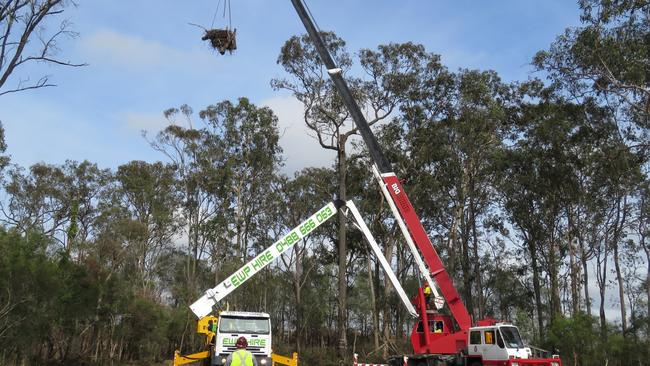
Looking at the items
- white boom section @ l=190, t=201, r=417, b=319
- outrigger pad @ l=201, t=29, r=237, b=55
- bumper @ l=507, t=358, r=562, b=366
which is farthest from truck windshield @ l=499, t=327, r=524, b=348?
outrigger pad @ l=201, t=29, r=237, b=55

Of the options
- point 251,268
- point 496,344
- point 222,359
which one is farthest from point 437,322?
point 222,359

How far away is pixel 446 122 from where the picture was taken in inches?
1380

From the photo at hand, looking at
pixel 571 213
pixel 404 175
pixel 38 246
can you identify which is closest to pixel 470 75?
pixel 404 175

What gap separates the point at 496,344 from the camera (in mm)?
17250

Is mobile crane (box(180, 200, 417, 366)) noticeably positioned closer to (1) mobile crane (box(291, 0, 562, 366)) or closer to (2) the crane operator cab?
(1) mobile crane (box(291, 0, 562, 366))

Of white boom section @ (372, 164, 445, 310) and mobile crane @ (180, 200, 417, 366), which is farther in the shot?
white boom section @ (372, 164, 445, 310)

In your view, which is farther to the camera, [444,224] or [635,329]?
[444,224]

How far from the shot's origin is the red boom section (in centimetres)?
1809

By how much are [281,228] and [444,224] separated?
43.8ft

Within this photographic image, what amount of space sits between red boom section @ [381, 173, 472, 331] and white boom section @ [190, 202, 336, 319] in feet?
7.25

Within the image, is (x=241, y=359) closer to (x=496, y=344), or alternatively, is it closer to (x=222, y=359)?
(x=222, y=359)

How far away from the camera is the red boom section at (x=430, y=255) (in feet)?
59.4

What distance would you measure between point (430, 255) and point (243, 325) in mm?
6436

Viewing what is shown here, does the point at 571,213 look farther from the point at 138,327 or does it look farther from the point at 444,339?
the point at 138,327
